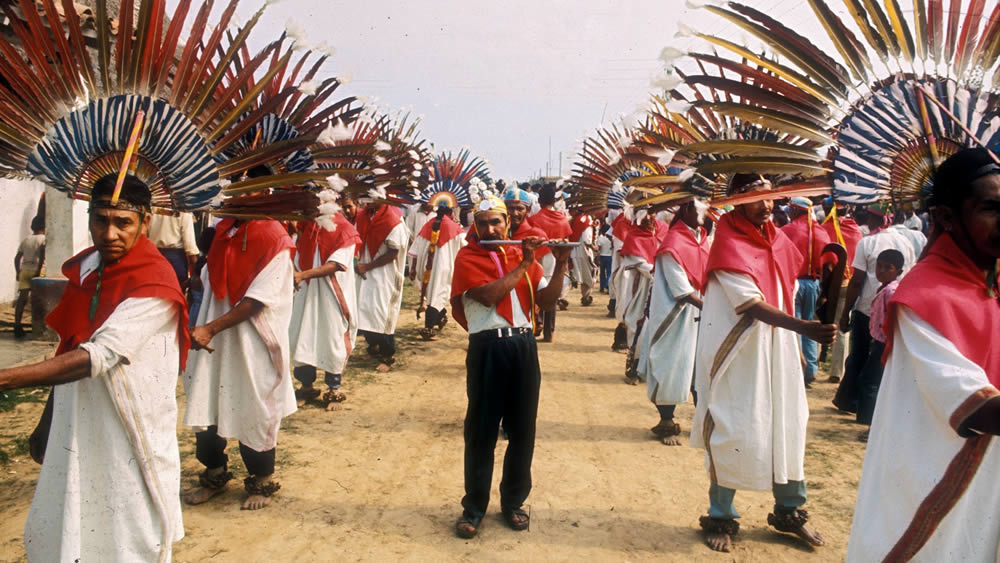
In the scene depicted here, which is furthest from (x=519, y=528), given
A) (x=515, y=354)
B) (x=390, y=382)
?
(x=390, y=382)

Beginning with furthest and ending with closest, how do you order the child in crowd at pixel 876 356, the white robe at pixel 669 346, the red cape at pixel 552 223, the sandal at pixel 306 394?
1. the red cape at pixel 552 223
2. the sandal at pixel 306 394
3. the child in crowd at pixel 876 356
4. the white robe at pixel 669 346

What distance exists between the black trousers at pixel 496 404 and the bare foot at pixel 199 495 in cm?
177

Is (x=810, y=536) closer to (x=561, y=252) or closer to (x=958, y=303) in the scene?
(x=561, y=252)

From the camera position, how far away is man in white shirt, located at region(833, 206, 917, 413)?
7000 millimetres

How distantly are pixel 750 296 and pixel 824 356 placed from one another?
285 inches

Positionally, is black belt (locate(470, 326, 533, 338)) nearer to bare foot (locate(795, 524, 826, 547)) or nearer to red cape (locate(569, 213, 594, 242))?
bare foot (locate(795, 524, 826, 547))

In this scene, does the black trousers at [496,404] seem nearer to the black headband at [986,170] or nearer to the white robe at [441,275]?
the black headband at [986,170]

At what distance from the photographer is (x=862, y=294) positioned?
7293 mm

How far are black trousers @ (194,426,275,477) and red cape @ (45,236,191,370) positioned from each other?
1866mm

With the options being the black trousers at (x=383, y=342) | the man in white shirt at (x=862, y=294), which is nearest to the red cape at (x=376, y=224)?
the black trousers at (x=383, y=342)

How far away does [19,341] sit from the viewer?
325 inches

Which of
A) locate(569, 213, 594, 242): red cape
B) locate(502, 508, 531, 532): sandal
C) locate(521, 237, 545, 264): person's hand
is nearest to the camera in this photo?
locate(521, 237, 545, 264): person's hand

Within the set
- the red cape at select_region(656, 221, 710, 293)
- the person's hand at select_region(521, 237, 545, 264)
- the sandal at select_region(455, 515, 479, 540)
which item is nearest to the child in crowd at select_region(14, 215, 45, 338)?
the sandal at select_region(455, 515, 479, 540)

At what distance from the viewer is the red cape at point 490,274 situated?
4.18 metres
